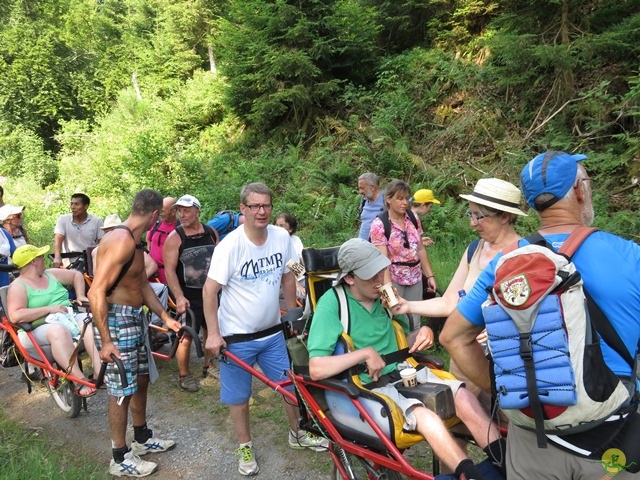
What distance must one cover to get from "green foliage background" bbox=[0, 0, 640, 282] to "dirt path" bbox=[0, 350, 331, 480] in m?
3.90

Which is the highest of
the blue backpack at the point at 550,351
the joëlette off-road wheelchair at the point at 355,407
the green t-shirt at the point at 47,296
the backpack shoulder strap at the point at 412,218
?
the blue backpack at the point at 550,351

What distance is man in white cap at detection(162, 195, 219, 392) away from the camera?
18.1 ft

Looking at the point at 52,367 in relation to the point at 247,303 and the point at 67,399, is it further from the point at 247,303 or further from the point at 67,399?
the point at 247,303

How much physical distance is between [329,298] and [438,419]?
1.00m

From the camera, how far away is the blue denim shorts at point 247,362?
13.5ft

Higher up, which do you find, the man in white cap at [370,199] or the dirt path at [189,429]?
the man in white cap at [370,199]

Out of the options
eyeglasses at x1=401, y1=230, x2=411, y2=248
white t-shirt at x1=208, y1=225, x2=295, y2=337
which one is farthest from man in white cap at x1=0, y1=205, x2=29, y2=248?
eyeglasses at x1=401, y1=230, x2=411, y2=248

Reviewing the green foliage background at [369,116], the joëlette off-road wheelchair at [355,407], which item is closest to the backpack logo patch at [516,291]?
the joëlette off-road wheelchair at [355,407]

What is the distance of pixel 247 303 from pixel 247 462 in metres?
1.32

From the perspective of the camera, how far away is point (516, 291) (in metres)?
1.73

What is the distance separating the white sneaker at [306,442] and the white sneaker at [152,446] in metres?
1.12

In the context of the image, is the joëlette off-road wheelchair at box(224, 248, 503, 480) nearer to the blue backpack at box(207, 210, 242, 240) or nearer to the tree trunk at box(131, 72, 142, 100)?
the blue backpack at box(207, 210, 242, 240)

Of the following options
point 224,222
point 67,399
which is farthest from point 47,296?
point 224,222

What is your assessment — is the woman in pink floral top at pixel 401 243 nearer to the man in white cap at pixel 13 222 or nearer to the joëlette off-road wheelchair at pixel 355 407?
the joëlette off-road wheelchair at pixel 355 407
